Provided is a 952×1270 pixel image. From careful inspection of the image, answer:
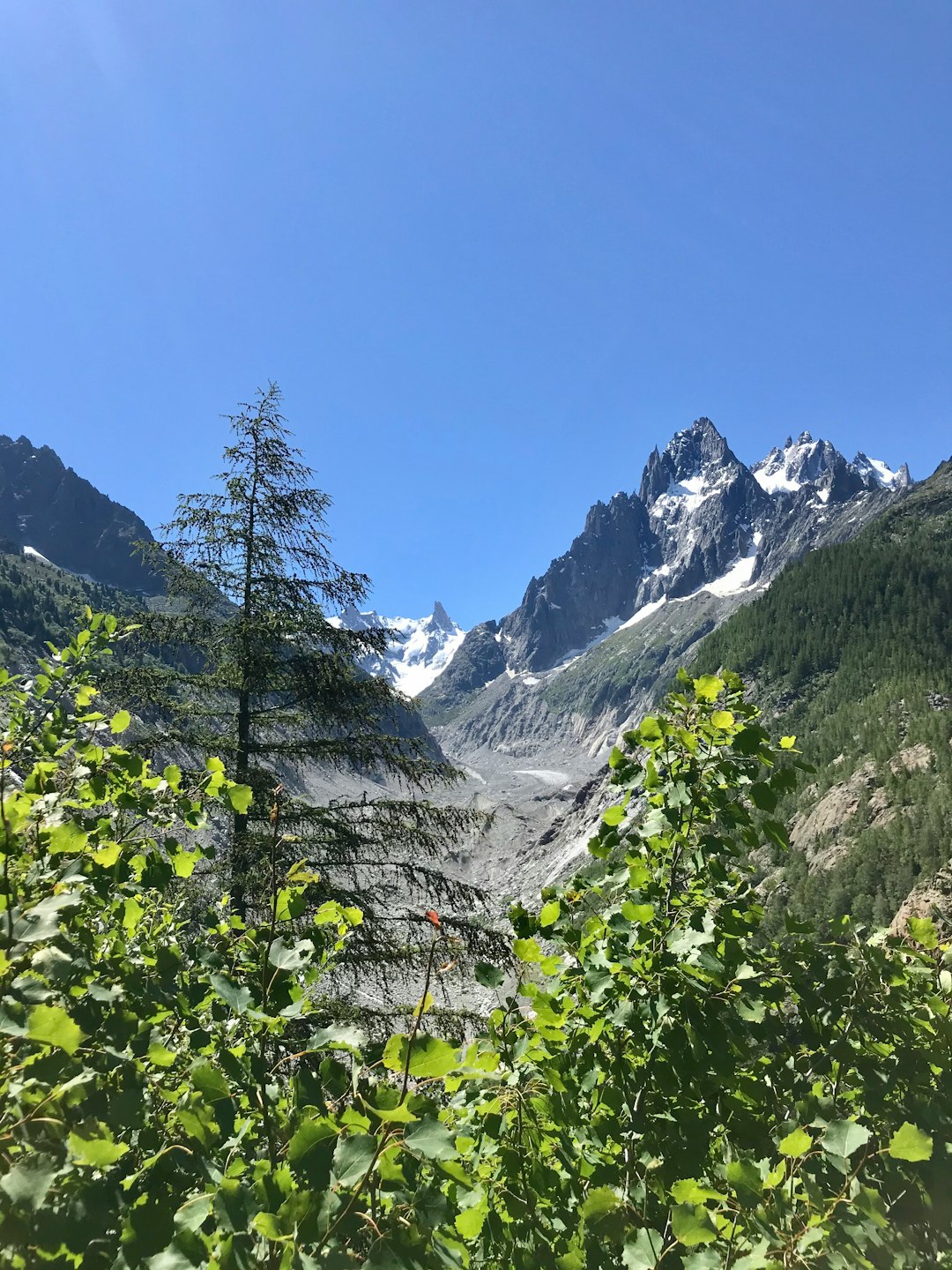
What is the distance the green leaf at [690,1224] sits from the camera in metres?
1.37

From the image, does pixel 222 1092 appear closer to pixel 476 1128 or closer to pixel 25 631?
pixel 476 1128

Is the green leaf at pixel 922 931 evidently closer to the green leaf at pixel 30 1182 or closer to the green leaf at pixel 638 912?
the green leaf at pixel 638 912

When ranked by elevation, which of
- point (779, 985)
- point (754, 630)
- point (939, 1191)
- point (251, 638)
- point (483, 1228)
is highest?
point (754, 630)

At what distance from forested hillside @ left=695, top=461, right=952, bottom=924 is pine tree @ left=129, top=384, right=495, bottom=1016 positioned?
3435cm

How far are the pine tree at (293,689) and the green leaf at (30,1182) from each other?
905cm

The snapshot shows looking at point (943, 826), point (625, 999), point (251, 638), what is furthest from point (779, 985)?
point (943, 826)

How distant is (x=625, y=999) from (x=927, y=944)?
126cm

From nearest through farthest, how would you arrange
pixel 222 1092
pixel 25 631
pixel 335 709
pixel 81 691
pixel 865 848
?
pixel 222 1092, pixel 81 691, pixel 335 709, pixel 865 848, pixel 25 631

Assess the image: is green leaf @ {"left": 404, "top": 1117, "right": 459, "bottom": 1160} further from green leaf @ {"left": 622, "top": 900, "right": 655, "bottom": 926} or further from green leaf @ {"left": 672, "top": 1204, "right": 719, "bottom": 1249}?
green leaf @ {"left": 622, "top": 900, "right": 655, "bottom": 926}

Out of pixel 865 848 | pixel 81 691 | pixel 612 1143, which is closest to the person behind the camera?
pixel 612 1143

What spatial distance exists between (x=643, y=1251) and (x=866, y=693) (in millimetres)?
126247

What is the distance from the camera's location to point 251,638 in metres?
10.8

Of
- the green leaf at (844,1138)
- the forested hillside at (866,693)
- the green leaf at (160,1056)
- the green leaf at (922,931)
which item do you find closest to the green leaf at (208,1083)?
the green leaf at (160,1056)

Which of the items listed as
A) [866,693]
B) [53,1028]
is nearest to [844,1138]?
[53,1028]
